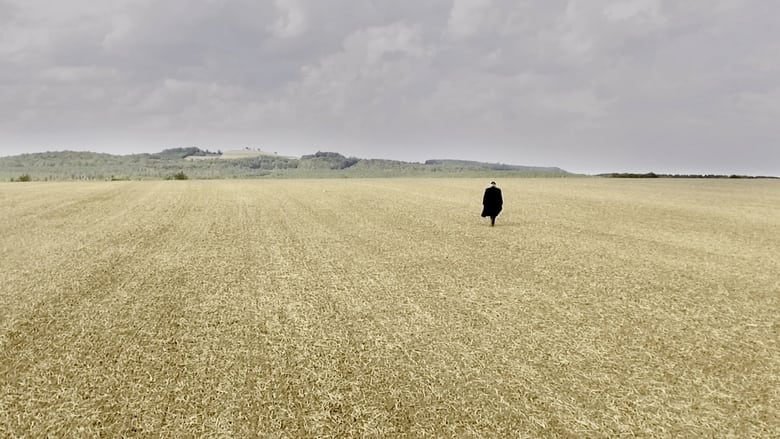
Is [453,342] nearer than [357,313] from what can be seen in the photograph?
Yes

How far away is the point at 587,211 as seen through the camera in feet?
86.7

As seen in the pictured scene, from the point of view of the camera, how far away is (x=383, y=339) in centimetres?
653

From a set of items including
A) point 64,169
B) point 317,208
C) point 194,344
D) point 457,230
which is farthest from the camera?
point 64,169

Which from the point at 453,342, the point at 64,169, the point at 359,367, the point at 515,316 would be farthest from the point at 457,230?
the point at 64,169

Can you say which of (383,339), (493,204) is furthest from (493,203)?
(383,339)

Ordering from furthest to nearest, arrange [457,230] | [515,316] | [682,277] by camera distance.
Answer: [457,230]
[682,277]
[515,316]

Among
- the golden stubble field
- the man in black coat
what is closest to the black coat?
the man in black coat

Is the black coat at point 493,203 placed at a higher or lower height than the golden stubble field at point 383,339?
higher

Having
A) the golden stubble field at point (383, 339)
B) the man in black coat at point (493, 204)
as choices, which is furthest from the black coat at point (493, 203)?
the golden stubble field at point (383, 339)

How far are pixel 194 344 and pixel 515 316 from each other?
5.43 metres

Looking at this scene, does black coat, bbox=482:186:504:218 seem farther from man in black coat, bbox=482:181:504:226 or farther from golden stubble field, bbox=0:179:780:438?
golden stubble field, bbox=0:179:780:438

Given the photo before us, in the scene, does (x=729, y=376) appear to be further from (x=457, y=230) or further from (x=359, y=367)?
(x=457, y=230)

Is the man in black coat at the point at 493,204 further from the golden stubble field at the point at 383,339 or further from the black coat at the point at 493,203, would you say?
the golden stubble field at the point at 383,339

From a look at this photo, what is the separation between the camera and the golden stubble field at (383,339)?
4.56m
